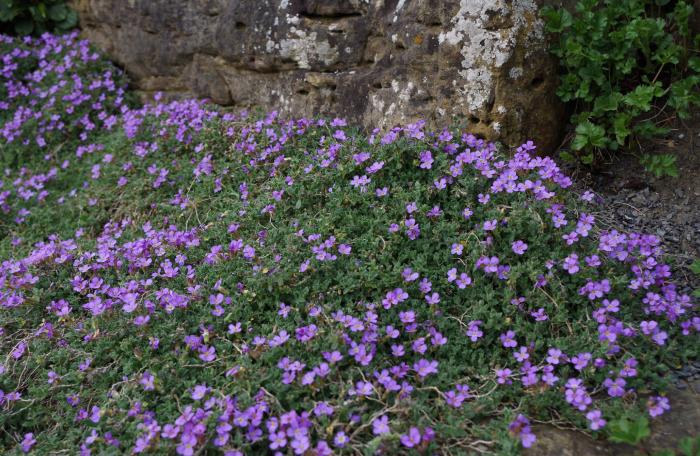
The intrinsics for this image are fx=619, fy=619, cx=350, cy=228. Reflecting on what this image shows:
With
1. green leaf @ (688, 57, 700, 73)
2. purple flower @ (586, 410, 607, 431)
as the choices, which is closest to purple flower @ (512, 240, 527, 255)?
purple flower @ (586, 410, 607, 431)

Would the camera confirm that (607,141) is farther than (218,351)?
Yes

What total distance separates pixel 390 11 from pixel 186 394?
104 inches

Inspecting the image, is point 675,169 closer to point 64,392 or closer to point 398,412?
point 398,412

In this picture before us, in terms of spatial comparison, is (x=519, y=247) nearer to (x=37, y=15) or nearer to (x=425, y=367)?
(x=425, y=367)

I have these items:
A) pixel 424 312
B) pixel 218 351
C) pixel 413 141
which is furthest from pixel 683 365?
pixel 218 351

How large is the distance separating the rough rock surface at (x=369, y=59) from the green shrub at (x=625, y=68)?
17cm

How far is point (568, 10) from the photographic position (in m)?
3.61

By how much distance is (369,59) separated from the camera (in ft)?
13.4

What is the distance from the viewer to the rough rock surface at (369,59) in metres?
3.50

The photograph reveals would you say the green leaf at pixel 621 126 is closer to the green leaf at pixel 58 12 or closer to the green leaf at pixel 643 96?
the green leaf at pixel 643 96

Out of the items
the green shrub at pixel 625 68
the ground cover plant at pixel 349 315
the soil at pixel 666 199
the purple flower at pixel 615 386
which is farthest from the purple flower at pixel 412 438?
the green shrub at pixel 625 68

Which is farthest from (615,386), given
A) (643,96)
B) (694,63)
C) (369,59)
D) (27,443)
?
(369,59)

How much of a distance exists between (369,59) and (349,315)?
2.05 metres

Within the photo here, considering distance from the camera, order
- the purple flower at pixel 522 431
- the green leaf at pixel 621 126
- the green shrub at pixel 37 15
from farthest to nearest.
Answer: the green shrub at pixel 37 15 → the green leaf at pixel 621 126 → the purple flower at pixel 522 431
